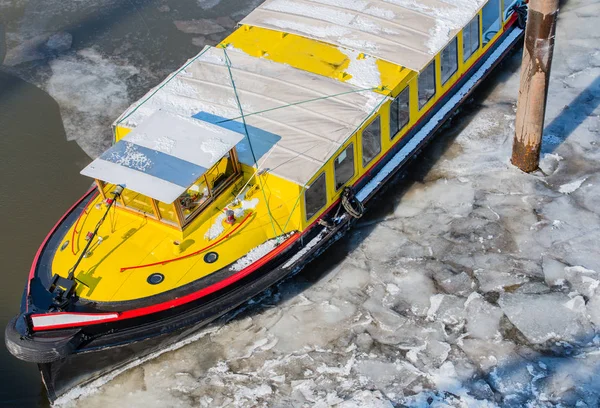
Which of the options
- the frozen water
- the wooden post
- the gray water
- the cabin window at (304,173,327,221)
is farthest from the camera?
the frozen water

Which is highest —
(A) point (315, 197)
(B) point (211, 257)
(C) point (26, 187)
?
(A) point (315, 197)

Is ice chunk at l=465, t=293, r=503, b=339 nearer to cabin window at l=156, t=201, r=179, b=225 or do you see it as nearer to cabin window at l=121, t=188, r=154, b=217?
cabin window at l=156, t=201, r=179, b=225

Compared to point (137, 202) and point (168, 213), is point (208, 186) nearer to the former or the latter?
point (168, 213)

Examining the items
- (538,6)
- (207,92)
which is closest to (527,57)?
(538,6)

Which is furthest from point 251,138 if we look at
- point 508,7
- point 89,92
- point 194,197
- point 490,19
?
point 508,7

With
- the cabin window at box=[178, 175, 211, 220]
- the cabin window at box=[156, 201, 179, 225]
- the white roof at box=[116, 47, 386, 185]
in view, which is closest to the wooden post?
the white roof at box=[116, 47, 386, 185]

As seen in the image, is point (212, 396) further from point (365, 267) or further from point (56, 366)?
point (365, 267)
